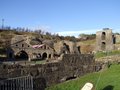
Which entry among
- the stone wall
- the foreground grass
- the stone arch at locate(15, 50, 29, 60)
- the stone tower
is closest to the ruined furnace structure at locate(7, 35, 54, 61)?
the stone arch at locate(15, 50, 29, 60)

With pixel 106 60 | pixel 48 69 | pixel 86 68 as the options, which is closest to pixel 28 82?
pixel 48 69

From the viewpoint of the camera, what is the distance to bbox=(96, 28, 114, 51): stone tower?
58.9 m

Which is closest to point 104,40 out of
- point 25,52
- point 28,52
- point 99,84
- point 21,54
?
point 28,52

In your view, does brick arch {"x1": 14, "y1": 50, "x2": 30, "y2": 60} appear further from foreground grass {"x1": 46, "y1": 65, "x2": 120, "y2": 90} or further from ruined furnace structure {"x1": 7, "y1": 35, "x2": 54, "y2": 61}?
foreground grass {"x1": 46, "y1": 65, "x2": 120, "y2": 90}

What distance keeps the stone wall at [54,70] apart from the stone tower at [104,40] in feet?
85.6

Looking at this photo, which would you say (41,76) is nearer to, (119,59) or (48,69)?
(48,69)

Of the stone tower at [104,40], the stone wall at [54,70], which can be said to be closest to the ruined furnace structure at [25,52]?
the stone tower at [104,40]

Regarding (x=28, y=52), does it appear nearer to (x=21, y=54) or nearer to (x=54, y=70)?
(x=21, y=54)

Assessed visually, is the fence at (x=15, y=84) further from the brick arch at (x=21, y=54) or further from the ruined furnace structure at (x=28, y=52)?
the brick arch at (x=21, y=54)

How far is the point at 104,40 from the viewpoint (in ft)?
194

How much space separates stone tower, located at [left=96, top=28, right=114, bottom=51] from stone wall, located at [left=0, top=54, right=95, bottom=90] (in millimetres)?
26106

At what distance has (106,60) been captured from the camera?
36250 millimetres

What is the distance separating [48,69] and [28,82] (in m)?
5.43

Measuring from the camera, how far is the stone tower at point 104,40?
193 ft
